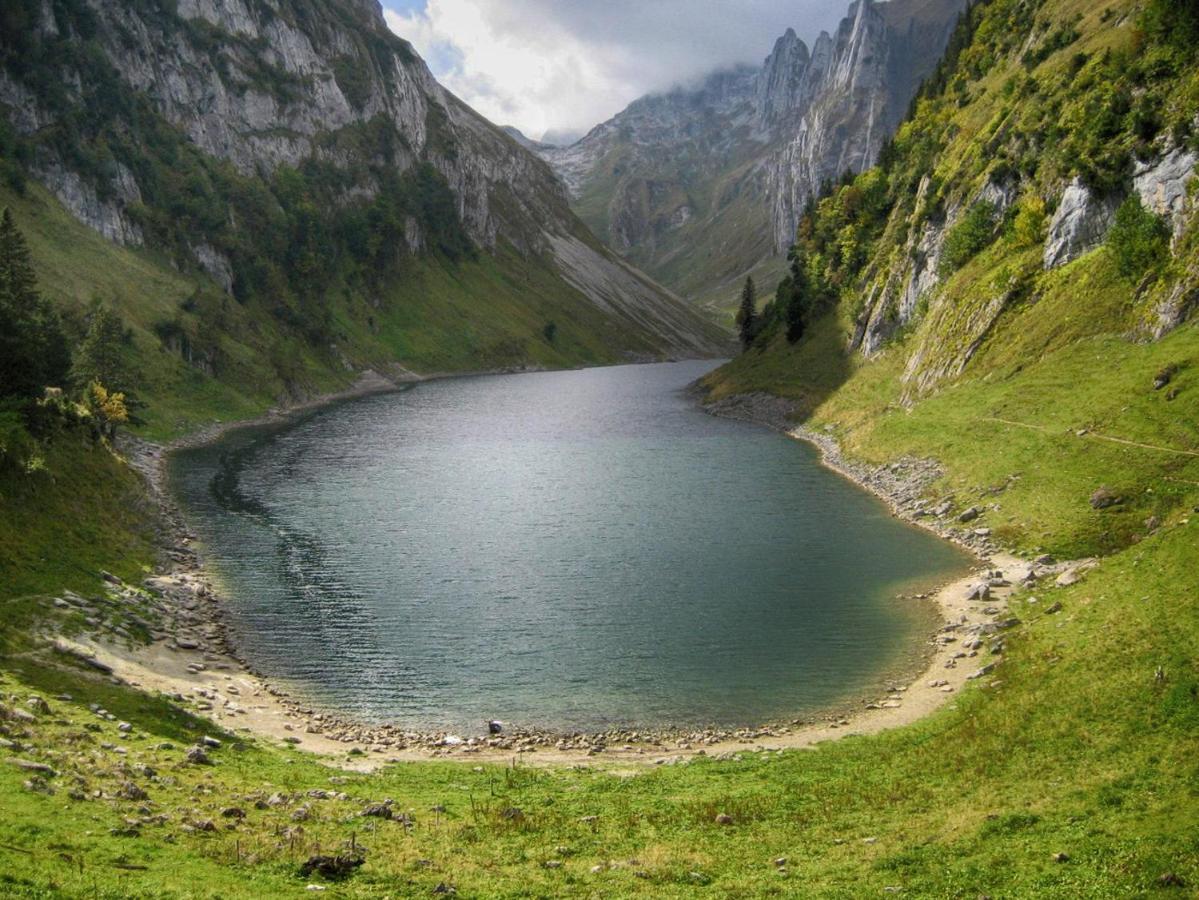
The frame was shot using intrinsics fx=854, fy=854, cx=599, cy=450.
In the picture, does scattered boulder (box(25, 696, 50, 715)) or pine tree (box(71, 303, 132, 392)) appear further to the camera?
pine tree (box(71, 303, 132, 392))

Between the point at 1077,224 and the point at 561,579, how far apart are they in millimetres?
56870

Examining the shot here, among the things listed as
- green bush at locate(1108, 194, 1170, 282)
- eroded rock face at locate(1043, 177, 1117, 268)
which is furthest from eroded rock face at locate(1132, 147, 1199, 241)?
eroded rock face at locate(1043, 177, 1117, 268)

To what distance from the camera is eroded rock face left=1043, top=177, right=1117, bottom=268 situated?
2872 inches

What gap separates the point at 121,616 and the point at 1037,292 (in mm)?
75714

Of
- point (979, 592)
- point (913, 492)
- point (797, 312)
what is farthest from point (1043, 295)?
point (797, 312)

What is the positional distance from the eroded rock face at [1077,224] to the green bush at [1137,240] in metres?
4.03

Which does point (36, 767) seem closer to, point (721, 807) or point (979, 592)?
point (721, 807)

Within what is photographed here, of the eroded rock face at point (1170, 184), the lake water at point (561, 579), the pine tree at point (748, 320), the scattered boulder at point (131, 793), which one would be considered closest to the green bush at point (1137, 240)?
the eroded rock face at point (1170, 184)

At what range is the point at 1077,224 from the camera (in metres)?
74.9

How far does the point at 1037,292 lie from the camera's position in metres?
77.3

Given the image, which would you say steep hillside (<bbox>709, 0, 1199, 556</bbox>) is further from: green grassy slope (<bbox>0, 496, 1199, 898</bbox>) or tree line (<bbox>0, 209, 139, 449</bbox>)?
tree line (<bbox>0, 209, 139, 449</bbox>)

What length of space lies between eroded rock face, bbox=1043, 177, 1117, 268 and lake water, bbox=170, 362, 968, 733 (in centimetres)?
2797

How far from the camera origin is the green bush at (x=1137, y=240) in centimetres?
6419

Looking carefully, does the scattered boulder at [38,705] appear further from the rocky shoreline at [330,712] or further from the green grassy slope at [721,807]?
the rocky shoreline at [330,712]
